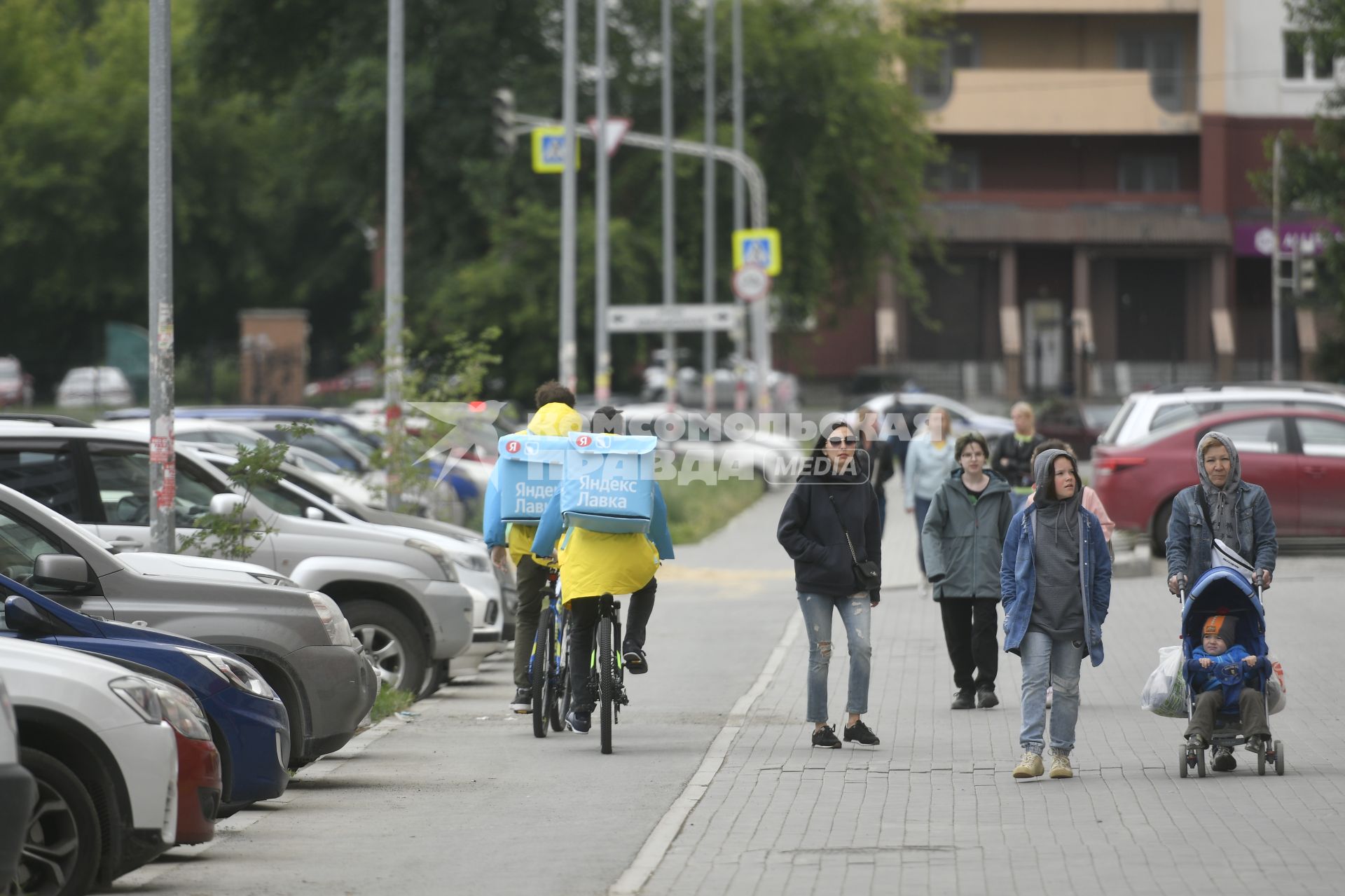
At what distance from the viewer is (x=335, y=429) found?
25234mm

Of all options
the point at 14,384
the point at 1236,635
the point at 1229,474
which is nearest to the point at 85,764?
the point at 1236,635

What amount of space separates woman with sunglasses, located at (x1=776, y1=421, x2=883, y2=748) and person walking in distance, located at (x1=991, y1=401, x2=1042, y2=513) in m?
4.78

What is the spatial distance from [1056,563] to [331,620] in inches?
136

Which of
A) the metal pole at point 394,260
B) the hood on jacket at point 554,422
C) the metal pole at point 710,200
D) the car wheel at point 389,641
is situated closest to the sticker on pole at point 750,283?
the metal pole at point 710,200

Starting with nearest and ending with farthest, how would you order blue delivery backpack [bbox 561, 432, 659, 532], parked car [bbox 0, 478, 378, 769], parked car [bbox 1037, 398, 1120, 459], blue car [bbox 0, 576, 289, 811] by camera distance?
blue car [bbox 0, 576, 289, 811] → parked car [bbox 0, 478, 378, 769] → blue delivery backpack [bbox 561, 432, 659, 532] → parked car [bbox 1037, 398, 1120, 459]

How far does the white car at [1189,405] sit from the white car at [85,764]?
48.1ft

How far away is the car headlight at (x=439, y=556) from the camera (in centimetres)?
1255

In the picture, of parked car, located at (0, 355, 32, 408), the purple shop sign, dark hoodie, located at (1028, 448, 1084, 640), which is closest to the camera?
dark hoodie, located at (1028, 448, 1084, 640)

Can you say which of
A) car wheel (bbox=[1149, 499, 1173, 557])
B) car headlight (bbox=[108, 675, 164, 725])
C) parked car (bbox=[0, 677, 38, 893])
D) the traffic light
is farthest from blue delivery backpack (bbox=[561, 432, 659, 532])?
the traffic light

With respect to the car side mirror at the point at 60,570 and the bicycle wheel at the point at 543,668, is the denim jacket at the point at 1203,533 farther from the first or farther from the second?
the car side mirror at the point at 60,570

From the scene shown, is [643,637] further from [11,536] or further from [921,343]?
[921,343]

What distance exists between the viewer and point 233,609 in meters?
9.04

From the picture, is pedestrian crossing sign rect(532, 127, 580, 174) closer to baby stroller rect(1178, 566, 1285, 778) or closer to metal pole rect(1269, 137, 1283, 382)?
metal pole rect(1269, 137, 1283, 382)

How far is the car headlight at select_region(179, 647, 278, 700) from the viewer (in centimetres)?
783
